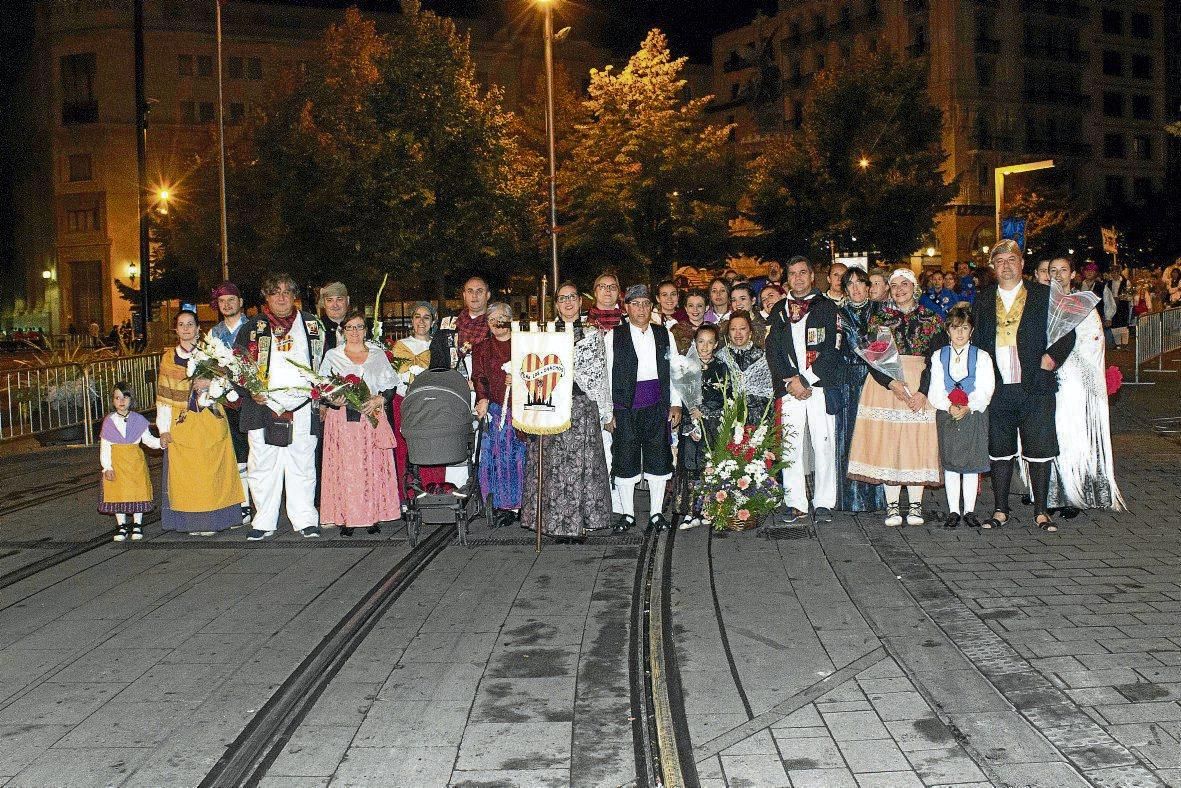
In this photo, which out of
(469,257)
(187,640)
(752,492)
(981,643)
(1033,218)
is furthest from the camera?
(1033,218)

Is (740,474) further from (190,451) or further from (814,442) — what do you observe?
(190,451)

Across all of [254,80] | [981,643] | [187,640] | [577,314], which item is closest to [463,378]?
[577,314]

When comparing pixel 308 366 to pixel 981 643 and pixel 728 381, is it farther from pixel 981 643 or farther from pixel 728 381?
pixel 981 643

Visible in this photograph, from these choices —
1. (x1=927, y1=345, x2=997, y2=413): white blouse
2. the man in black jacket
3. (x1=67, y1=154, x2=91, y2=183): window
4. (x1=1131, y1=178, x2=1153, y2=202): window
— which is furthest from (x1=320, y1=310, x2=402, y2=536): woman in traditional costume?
(x1=1131, y1=178, x2=1153, y2=202): window

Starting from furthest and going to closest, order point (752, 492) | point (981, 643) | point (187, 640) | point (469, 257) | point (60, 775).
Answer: point (469, 257), point (752, 492), point (187, 640), point (981, 643), point (60, 775)

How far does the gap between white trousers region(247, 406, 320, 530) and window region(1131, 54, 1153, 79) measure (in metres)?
77.5

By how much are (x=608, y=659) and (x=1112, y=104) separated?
7842cm

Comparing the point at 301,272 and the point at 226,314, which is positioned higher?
the point at 301,272

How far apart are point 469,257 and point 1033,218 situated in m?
34.1

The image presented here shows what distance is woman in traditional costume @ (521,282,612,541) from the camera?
10219 millimetres

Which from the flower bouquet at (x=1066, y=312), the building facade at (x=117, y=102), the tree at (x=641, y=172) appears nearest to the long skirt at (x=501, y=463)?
the flower bouquet at (x=1066, y=312)

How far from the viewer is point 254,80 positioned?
69750 mm

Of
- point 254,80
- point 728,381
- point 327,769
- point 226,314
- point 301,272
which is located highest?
point 254,80

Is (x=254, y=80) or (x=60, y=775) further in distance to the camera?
(x=254, y=80)
